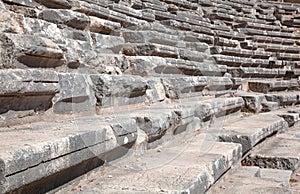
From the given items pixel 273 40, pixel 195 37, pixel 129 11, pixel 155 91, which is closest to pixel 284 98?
pixel 195 37

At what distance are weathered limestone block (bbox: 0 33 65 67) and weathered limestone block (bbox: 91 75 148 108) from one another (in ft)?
1.23

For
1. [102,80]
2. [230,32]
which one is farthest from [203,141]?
[230,32]

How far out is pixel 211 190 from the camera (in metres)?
2.73

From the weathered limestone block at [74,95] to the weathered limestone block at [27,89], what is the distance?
11 centimetres

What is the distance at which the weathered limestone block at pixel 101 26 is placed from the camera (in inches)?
177

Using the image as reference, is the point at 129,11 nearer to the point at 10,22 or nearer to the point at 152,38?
the point at 152,38

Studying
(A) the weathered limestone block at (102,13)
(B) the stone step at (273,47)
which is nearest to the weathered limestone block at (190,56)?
(A) the weathered limestone block at (102,13)

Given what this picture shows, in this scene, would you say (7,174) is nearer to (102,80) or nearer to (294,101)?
(102,80)

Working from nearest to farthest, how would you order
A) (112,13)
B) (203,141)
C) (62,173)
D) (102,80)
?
(62,173), (102,80), (203,141), (112,13)

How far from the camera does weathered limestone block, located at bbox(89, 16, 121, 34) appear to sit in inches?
177

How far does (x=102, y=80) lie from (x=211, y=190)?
1.08 m

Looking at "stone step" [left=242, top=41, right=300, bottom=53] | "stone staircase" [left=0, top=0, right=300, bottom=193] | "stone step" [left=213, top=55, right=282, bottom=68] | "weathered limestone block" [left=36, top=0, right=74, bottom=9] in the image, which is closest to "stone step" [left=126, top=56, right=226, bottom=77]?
"stone staircase" [left=0, top=0, right=300, bottom=193]

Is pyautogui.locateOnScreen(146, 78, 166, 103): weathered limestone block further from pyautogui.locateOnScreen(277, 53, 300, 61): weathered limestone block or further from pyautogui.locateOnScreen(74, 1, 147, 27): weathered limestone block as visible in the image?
pyautogui.locateOnScreen(277, 53, 300, 61): weathered limestone block

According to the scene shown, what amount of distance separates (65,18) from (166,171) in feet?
6.53
